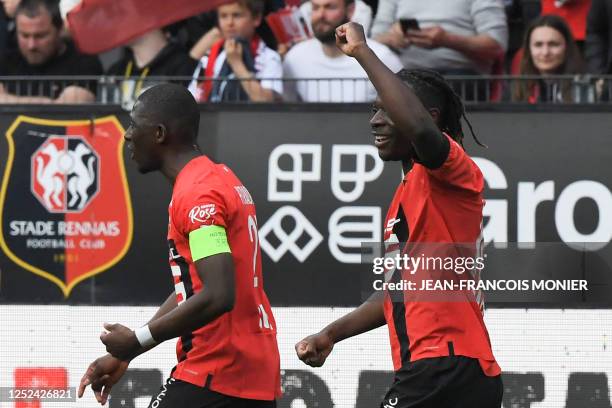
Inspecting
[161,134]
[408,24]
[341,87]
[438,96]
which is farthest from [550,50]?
[161,134]

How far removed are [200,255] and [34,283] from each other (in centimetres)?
301

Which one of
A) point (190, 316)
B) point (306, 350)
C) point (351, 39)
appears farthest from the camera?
point (306, 350)

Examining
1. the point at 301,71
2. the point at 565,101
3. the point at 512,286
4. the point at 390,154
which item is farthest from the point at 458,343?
the point at 301,71

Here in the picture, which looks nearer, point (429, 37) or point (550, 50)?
point (550, 50)

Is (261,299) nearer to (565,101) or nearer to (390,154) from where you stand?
(390,154)

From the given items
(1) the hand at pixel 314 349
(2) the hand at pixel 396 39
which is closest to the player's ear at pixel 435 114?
(1) the hand at pixel 314 349

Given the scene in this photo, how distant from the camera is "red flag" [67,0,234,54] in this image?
868cm

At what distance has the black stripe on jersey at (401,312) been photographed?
194 inches

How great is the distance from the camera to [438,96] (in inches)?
198

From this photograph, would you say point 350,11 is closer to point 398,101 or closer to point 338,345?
point 338,345

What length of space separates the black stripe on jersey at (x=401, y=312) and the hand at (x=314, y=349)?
0.43 metres

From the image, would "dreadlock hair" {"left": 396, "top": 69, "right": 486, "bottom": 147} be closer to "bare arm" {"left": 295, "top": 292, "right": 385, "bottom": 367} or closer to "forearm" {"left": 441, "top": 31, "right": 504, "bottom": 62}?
"bare arm" {"left": 295, "top": 292, "right": 385, "bottom": 367}

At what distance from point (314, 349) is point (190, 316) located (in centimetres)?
75

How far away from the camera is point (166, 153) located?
17.0 feet
